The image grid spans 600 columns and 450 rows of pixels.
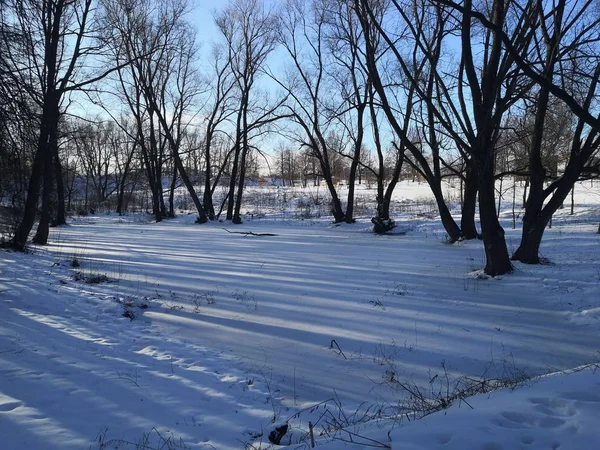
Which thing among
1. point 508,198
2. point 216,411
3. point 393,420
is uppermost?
point 508,198

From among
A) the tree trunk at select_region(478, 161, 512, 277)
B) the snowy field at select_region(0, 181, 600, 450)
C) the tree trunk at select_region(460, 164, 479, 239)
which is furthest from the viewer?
the tree trunk at select_region(460, 164, 479, 239)

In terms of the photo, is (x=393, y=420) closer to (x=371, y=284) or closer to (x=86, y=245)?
(x=371, y=284)

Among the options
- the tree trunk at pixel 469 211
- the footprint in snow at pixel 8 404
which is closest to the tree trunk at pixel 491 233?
the tree trunk at pixel 469 211

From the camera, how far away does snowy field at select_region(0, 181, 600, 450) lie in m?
3.18

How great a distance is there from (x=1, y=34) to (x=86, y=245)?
10.7 m

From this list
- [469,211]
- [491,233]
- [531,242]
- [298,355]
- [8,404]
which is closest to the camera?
[8,404]

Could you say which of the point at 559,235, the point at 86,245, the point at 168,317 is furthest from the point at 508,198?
the point at 168,317

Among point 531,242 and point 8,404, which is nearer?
point 8,404

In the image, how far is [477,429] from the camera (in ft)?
9.00

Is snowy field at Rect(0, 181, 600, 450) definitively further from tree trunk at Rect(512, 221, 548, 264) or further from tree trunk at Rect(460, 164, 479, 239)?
tree trunk at Rect(460, 164, 479, 239)

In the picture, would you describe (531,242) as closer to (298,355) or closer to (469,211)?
(469,211)

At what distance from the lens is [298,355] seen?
17.2ft

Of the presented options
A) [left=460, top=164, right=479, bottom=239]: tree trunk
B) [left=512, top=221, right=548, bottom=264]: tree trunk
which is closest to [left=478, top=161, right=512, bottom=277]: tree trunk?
[left=512, top=221, right=548, bottom=264]: tree trunk

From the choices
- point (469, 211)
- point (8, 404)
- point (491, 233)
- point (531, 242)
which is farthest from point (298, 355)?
point (469, 211)
